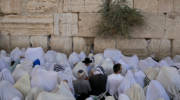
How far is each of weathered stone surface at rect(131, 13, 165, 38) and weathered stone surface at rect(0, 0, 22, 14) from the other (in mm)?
3442

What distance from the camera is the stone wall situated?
7.10 m

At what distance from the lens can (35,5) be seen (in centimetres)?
745

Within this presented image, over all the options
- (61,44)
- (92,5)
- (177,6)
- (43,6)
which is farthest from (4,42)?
(177,6)

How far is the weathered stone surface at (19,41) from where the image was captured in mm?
7613

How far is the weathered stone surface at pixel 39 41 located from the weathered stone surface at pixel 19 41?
155 millimetres

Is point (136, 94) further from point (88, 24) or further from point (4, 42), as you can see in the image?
point (4, 42)

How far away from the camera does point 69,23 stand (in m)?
7.36

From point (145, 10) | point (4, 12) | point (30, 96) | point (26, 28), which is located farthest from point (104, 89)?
point (4, 12)

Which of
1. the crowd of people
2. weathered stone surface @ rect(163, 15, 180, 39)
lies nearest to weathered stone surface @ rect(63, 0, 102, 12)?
the crowd of people

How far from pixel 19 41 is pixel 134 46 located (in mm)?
3439

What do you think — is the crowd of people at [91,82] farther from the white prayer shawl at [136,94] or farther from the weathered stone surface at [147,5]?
the weathered stone surface at [147,5]

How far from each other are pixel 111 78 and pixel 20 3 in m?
4.15

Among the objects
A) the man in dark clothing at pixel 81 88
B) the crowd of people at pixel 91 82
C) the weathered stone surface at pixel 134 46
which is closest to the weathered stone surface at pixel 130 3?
the weathered stone surface at pixel 134 46

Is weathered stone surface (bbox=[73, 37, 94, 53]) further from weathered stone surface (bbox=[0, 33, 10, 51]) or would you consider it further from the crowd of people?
weathered stone surface (bbox=[0, 33, 10, 51])
